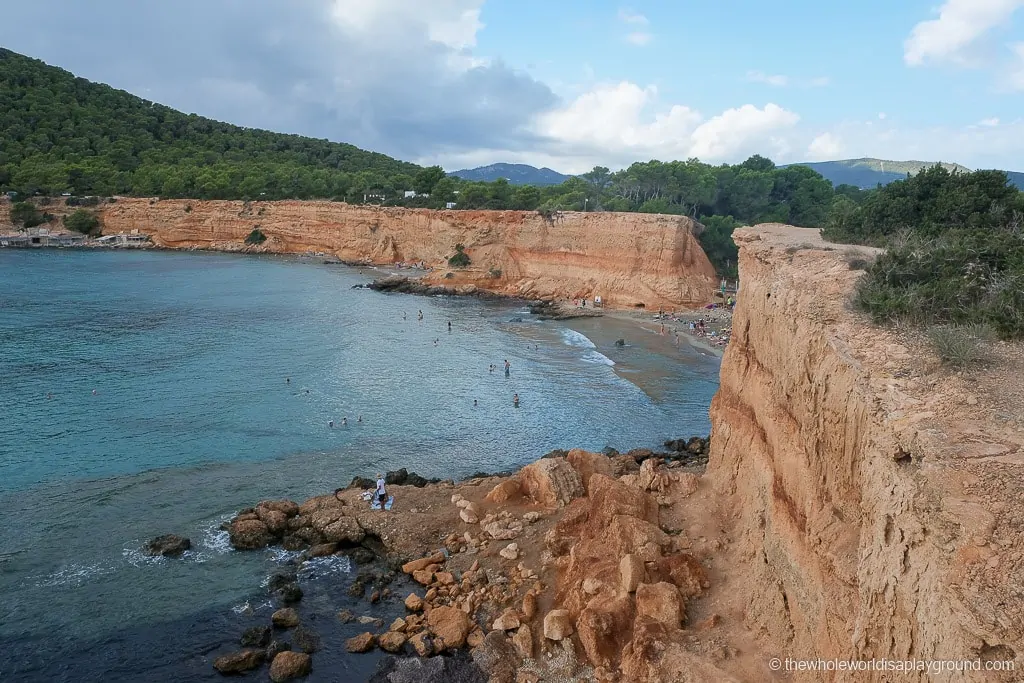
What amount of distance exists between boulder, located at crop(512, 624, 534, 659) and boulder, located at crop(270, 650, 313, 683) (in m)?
3.95

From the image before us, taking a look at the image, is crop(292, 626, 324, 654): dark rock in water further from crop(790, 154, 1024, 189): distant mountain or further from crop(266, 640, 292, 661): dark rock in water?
crop(790, 154, 1024, 189): distant mountain

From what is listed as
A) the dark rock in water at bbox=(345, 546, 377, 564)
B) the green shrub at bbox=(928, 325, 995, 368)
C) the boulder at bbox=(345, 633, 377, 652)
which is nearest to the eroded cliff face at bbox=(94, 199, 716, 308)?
the dark rock in water at bbox=(345, 546, 377, 564)

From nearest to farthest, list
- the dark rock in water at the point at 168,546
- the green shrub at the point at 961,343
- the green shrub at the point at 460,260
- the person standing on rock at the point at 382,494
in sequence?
the green shrub at the point at 961,343, the dark rock in water at the point at 168,546, the person standing on rock at the point at 382,494, the green shrub at the point at 460,260

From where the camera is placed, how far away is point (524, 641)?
38.2 feet

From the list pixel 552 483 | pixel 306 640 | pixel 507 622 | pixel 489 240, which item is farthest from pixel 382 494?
pixel 489 240

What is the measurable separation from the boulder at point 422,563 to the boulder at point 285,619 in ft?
8.55

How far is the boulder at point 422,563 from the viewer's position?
14672 millimetres

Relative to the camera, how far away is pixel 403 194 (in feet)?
263

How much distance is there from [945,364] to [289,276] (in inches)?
2350

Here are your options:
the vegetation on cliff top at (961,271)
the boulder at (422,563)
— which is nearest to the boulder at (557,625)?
the boulder at (422,563)

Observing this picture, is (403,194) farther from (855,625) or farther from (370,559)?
(855,625)

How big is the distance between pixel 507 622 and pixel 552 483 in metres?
4.43

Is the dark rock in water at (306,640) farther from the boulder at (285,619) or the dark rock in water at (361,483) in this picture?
the dark rock in water at (361,483)

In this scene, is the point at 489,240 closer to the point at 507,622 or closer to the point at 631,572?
the point at 507,622
